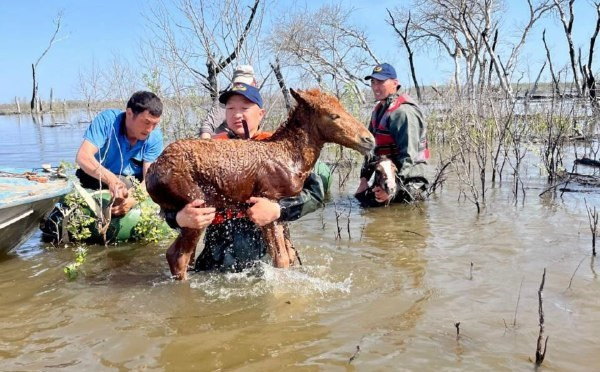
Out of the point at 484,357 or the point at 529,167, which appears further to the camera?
the point at 529,167

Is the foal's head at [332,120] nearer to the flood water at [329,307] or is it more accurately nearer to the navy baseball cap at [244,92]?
the navy baseball cap at [244,92]

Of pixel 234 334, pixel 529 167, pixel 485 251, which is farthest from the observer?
pixel 529 167

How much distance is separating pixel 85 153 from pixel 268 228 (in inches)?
111

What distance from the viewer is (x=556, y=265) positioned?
5.07 metres

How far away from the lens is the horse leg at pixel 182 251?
4.29m

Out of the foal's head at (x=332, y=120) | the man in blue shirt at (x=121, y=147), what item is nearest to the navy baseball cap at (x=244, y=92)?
the foal's head at (x=332, y=120)

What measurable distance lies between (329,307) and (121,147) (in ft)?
11.9

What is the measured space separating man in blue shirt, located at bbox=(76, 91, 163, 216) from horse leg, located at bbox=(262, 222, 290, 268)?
7.32 ft

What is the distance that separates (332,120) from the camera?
4145mm

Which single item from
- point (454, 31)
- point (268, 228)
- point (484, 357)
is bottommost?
point (484, 357)

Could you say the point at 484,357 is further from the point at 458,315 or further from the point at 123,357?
the point at 123,357

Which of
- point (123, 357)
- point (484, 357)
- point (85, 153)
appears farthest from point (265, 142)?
point (85, 153)

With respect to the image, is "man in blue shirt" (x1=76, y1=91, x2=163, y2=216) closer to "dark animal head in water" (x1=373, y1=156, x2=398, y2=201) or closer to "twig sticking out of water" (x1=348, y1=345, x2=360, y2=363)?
"dark animal head in water" (x1=373, y1=156, x2=398, y2=201)

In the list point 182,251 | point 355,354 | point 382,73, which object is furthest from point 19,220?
point 382,73
